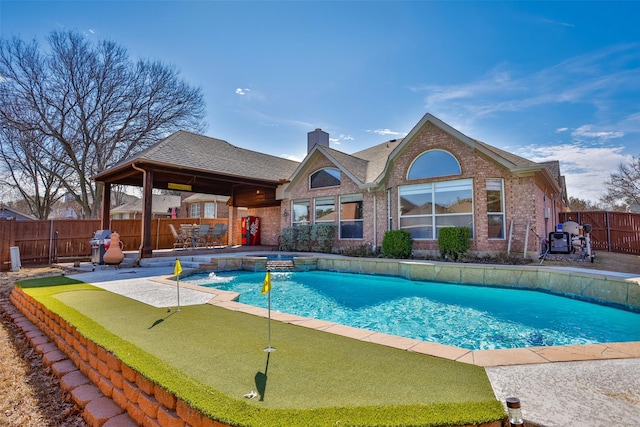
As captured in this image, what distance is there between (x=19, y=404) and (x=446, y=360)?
4.05 metres

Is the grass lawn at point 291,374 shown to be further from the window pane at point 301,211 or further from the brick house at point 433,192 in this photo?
the window pane at point 301,211

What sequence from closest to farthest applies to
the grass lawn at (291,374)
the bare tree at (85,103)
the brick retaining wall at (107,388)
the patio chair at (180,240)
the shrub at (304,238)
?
the grass lawn at (291,374), the brick retaining wall at (107,388), the shrub at (304,238), the patio chair at (180,240), the bare tree at (85,103)

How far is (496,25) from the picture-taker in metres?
9.48

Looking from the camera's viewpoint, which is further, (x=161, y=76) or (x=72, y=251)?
(x=161, y=76)

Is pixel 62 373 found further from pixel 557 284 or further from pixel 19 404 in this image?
pixel 557 284

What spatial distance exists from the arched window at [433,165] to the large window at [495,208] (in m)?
1.21

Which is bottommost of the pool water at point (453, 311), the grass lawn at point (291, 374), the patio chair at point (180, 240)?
the pool water at point (453, 311)

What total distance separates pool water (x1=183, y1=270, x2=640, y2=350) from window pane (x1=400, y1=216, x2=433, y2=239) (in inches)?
130

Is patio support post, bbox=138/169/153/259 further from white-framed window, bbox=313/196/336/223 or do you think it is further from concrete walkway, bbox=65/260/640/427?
concrete walkway, bbox=65/260/640/427

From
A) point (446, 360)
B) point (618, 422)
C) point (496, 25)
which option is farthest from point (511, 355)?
point (496, 25)

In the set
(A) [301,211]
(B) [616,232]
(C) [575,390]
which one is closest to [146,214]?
(A) [301,211]

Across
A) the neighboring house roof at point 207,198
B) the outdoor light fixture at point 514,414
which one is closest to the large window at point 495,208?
the outdoor light fixture at point 514,414

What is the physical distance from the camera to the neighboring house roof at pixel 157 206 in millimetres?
31344

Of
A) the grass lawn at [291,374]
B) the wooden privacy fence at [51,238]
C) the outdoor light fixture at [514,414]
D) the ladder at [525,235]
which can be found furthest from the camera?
the wooden privacy fence at [51,238]
